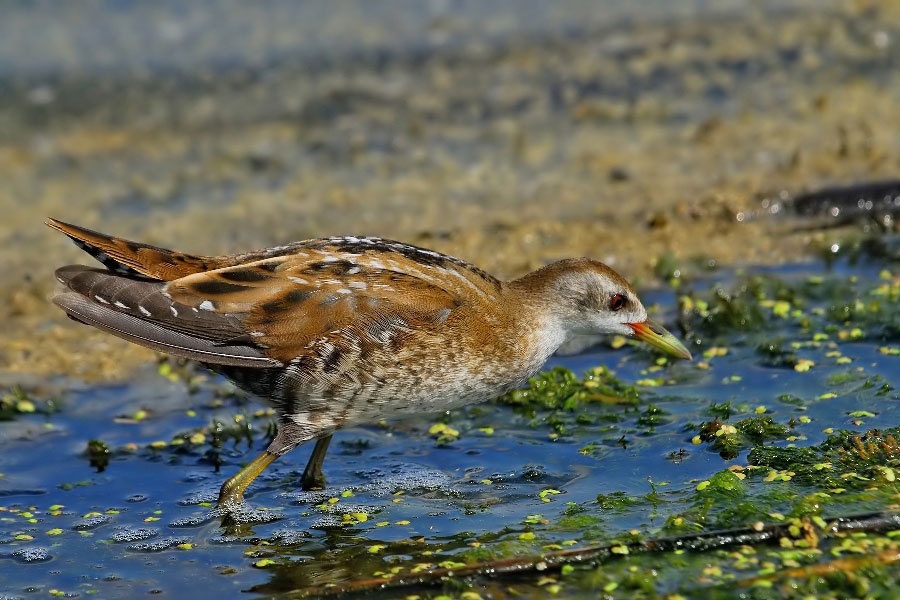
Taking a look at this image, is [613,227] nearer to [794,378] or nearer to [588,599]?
[794,378]

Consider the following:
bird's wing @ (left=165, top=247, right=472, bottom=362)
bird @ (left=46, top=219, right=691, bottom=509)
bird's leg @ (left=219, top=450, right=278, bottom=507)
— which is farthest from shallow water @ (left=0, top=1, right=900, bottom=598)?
bird's wing @ (left=165, top=247, right=472, bottom=362)

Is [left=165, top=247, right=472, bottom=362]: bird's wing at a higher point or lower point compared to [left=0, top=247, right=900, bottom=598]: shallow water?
higher

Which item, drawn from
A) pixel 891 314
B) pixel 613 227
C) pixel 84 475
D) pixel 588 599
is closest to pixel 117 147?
pixel 613 227

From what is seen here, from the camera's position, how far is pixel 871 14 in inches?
497

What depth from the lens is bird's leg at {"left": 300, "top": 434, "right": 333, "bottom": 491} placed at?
6211mm

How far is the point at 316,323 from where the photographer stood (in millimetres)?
5738

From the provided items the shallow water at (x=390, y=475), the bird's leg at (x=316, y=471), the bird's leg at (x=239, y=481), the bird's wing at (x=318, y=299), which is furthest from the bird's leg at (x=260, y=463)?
the bird's wing at (x=318, y=299)

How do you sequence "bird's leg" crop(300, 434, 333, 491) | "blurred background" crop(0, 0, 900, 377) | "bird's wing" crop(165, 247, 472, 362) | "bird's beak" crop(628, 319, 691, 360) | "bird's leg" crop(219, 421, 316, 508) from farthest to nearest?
"blurred background" crop(0, 0, 900, 377) < "bird's beak" crop(628, 319, 691, 360) < "bird's leg" crop(300, 434, 333, 491) < "bird's leg" crop(219, 421, 316, 508) < "bird's wing" crop(165, 247, 472, 362)

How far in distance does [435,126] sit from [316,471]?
5.58m

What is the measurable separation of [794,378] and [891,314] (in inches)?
36.2

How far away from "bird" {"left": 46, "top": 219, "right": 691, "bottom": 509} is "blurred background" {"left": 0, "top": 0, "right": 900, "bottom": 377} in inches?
78.6

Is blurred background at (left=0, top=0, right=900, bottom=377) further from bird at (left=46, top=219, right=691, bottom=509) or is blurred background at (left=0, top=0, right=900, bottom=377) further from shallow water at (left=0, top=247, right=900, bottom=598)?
bird at (left=46, top=219, right=691, bottom=509)

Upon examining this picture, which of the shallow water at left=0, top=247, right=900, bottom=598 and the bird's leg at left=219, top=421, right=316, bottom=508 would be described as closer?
the shallow water at left=0, top=247, right=900, bottom=598

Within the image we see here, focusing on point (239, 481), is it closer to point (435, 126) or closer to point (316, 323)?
point (316, 323)
